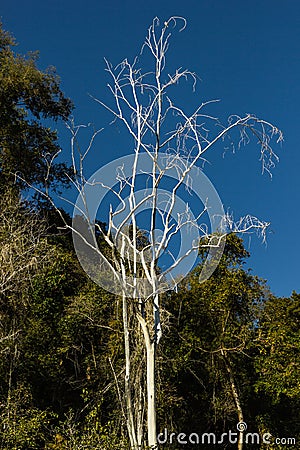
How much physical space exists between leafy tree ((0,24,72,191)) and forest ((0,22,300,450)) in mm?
29

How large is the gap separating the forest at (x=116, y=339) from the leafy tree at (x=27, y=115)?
3cm

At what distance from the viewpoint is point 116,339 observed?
8.30m

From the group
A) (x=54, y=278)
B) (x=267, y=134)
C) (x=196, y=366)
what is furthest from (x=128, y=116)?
(x=196, y=366)

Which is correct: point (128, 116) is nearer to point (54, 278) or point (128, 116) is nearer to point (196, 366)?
point (54, 278)

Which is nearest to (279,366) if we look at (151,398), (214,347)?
(214,347)

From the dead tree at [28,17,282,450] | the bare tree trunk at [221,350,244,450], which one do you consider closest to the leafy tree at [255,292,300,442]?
the bare tree trunk at [221,350,244,450]

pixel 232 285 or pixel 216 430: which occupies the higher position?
pixel 232 285

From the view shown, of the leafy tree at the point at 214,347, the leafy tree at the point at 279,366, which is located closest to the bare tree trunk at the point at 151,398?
the leafy tree at the point at 214,347

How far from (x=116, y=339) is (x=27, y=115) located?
4.66 m

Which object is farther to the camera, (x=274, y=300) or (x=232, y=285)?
(x=274, y=300)

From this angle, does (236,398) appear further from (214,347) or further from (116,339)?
(116,339)

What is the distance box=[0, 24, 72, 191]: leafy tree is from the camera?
32.7 ft

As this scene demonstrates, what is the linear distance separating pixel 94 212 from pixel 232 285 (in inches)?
111

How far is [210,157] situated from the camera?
19.7 feet
